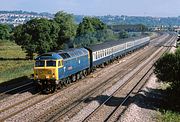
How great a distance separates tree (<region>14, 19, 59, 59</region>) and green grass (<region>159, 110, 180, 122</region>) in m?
51.6

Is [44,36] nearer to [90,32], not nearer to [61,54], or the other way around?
[90,32]

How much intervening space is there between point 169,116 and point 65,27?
62.3 metres

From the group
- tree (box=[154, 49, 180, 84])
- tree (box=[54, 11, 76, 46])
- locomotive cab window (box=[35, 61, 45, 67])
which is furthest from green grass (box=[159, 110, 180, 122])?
tree (box=[54, 11, 76, 46])

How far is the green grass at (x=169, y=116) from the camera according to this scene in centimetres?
2442

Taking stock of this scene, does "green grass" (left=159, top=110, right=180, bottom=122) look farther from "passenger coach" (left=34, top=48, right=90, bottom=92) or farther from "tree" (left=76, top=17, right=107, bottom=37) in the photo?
"tree" (left=76, top=17, right=107, bottom=37)

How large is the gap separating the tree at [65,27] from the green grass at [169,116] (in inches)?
2202

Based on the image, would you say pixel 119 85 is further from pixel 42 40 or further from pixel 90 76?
pixel 42 40

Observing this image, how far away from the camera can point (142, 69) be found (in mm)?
52312

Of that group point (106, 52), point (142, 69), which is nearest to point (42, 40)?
point (106, 52)

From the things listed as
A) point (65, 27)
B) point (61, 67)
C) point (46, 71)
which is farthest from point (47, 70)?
point (65, 27)

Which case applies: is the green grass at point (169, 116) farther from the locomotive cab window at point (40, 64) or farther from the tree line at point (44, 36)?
the tree line at point (44, 36)

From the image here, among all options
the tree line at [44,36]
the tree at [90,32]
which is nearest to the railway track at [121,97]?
the tree line at [44,36]

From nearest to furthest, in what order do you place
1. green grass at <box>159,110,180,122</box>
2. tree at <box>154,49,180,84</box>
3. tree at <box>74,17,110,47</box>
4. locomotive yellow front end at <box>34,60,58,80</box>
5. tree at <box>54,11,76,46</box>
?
green grass at <box>159,110,180,122</box> < tree at <box>154,49,180,84</box> < locomotive yellow front end at <box>34,60,58,80</box> < tree at <box>54,11,76,46</box> < tree at <box>74,17,110,47</box>

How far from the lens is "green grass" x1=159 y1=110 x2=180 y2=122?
80.1ft
